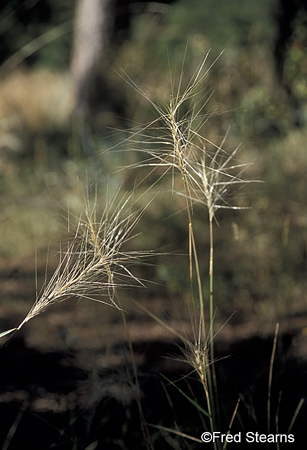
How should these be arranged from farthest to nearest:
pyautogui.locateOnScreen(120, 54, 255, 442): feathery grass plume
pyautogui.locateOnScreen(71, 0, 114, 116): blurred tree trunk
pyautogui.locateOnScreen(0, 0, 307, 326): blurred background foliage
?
pyautogui.locateOnScreen(71, 0, 114, 116): blurred tree trunk → pyautogui.locateOnScreen(0, 0, 307, 326): blurred background foliage → pyautogui.locateOnScreen(120, 54, 255, 442): feathery grass plume

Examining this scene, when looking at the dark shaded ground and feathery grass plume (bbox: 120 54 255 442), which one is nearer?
feathery grass plume (bbox: 120 54 255 442)

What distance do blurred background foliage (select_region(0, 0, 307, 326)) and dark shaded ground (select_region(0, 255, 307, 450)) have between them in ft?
1.04

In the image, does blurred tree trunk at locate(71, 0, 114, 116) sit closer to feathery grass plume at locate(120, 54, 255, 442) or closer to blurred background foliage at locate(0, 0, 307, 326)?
blurred background foliage at locate(0, 0, 307, 326)

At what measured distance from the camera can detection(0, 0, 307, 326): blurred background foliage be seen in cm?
258

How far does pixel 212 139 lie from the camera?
3342mm

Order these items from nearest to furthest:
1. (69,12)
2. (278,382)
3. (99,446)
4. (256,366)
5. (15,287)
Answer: (99,446), (278,382), (256,366), (15,287), (69,12)

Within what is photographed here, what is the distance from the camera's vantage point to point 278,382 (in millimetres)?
1705

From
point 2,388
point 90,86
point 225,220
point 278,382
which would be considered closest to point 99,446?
point 2,388

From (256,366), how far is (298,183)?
1324 mm

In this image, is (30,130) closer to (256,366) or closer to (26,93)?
(26,93)

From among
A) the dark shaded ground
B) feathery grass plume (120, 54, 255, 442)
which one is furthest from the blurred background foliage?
the dark shaded ground

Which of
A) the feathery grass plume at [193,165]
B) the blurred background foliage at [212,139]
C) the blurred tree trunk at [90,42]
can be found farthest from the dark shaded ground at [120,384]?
the blurred tree trunk at [90,42]

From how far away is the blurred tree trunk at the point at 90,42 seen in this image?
5090mm

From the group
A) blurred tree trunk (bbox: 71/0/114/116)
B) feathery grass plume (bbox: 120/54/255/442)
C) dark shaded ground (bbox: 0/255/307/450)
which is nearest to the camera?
feathery grass plume (bbox: 120/54/255/442)
